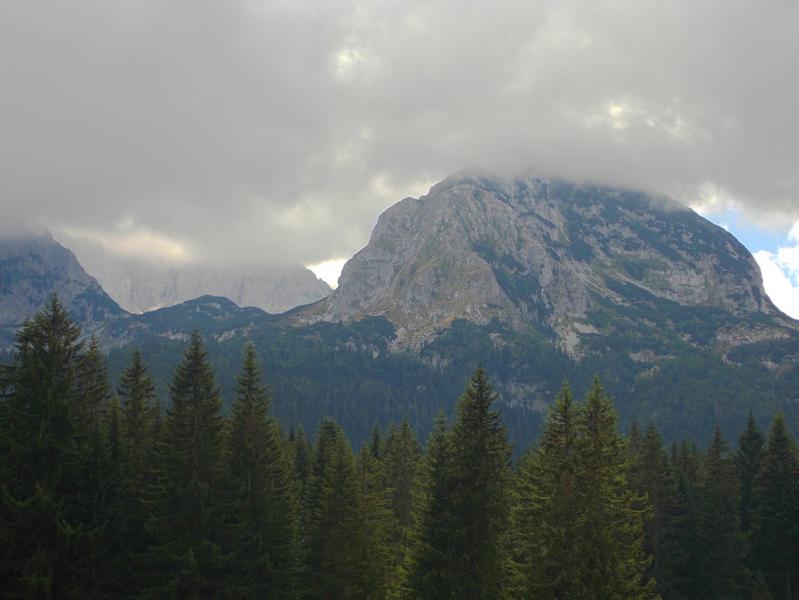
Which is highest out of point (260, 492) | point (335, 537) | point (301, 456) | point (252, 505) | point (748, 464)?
point (748, 464)

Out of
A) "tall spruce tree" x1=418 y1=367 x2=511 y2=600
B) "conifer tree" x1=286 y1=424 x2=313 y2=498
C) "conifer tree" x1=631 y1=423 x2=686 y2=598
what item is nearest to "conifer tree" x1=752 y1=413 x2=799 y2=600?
Answer: "conifer tree" x1=631 y1=423 x2=686 y2=598

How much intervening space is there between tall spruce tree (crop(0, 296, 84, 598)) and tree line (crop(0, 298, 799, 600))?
9cm

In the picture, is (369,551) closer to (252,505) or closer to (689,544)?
(252,505)

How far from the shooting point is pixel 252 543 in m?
40.0

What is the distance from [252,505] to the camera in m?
41.0

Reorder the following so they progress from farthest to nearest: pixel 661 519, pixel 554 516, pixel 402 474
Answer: pixel 402 474 < pixel 661 519 < pixel 554 516

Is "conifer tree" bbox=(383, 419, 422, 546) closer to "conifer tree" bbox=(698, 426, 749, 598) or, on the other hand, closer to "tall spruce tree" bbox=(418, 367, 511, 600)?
"conifer tree" bbox=(698, 426, 749, 598)

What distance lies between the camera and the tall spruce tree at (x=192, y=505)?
115 feet

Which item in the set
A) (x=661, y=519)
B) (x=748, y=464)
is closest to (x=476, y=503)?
(x=661, y=519)

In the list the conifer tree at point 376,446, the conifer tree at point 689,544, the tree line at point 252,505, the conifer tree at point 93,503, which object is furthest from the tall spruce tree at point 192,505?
the conifer tree at point 376,446

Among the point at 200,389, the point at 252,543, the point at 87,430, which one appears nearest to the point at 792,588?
the point at 252,543

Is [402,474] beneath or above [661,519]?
Result: above

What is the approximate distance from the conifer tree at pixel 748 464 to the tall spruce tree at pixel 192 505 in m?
58.0

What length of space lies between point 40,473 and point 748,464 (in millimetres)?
71121
